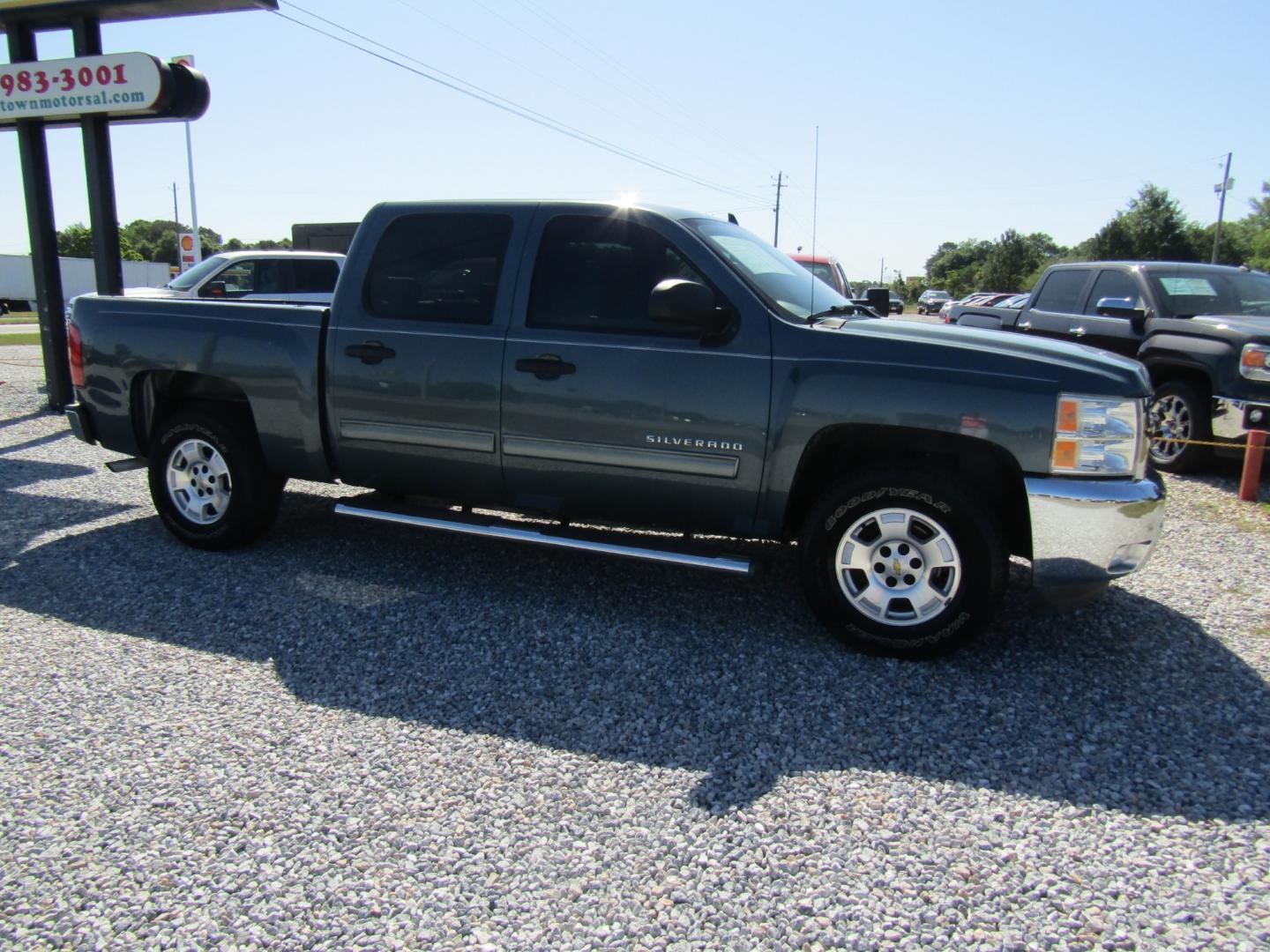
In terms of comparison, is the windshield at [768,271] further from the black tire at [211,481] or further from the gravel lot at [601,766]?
the black tire at [211,481]

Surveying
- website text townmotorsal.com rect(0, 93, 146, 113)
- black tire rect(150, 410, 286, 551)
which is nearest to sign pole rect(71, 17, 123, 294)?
website text townmotorsal.com rect(0, 93, 146, 113)

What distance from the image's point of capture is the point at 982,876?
2646 mm

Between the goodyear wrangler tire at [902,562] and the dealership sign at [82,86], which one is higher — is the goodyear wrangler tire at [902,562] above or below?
below

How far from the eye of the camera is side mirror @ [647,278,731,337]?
4.06 meters

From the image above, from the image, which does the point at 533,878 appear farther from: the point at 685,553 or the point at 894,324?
the point at 894,324

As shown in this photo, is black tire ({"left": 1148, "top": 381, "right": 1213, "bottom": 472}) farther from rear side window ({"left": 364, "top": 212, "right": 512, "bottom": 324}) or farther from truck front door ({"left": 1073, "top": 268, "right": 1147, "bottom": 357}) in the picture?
rear side window ({"left": 364, "top": 212, "right": 512, "bottom": 324})

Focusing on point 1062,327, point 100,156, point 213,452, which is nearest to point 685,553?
point 213,452

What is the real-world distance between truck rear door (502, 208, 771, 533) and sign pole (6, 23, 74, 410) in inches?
335

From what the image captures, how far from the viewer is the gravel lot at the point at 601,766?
2.48m

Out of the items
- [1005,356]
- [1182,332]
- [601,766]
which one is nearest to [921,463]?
[1005,356]

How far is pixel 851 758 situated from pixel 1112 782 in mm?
860

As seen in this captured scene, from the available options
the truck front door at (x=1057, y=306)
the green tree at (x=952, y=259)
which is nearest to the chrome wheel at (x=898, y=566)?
the truck front door at (x=1057, y=306)

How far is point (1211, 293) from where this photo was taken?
868 cm

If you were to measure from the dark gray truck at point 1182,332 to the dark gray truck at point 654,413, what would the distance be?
4.33 m
